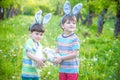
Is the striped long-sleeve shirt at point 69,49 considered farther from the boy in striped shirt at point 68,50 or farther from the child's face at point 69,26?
the child's face at point 69,26

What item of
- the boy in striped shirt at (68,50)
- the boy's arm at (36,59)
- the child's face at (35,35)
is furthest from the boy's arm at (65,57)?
the child's face at (35,35)

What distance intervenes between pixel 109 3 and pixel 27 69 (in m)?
10.4

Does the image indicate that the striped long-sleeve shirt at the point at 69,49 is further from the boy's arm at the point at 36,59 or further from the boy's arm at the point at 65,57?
the boy's arm at the point at 36,59

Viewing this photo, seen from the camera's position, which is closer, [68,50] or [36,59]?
[36,59]

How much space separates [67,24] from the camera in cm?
594

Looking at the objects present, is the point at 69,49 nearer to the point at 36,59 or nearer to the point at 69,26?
the point at 69,26

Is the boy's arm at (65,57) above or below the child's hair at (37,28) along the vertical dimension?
below

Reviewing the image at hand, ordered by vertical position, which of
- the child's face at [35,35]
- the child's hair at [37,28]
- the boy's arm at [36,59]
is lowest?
the boy's arm at [36,59]

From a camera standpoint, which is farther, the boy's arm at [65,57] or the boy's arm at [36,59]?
the boy's arm at [65,57]

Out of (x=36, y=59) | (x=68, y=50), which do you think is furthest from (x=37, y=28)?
(x=68, y=50)

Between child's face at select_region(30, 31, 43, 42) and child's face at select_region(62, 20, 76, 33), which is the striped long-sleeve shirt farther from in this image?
child's face at select_region(30, 31, 43, 42)

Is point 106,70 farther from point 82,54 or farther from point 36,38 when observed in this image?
point 36,38

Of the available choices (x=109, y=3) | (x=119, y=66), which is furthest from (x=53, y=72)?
(x=109, y=3)

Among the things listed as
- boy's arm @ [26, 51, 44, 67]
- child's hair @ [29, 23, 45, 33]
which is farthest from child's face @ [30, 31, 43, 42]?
boy's arm @ [26, 51, 44, 67]
